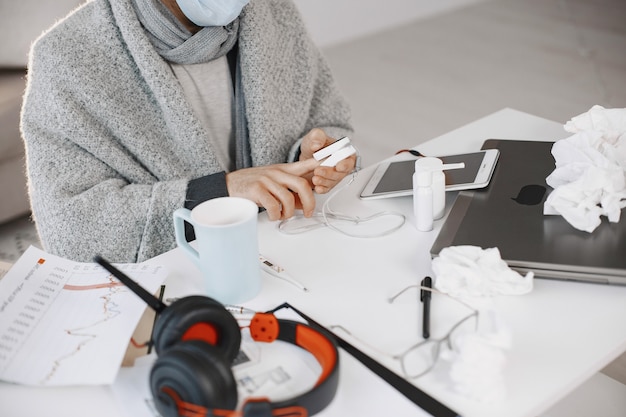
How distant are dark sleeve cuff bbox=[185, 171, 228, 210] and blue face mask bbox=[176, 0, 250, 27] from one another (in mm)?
272

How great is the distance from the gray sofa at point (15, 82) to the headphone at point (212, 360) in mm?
1670

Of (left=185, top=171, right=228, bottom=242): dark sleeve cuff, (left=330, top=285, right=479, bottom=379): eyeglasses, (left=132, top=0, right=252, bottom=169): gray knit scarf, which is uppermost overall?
(left=132, top=0, right=252, bottom=169): gray knit scarf

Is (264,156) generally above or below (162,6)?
below

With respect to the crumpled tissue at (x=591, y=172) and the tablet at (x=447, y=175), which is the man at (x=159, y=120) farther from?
the crumpled tissue at (x=591, y=172)

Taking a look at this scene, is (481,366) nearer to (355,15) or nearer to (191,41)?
(191,41)

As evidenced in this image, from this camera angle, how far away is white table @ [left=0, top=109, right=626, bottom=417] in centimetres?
69

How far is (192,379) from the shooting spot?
2.00ft

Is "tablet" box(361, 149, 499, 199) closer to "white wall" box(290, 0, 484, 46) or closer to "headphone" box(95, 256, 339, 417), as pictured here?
"headphone" box(95, 256, 339, 417)

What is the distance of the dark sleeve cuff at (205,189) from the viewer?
1062 millimetres

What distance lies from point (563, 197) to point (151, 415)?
21.8 inches

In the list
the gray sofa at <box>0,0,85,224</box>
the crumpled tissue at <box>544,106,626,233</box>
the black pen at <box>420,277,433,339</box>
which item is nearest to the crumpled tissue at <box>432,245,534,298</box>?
the black pen at <box>420,277,433,339</box>

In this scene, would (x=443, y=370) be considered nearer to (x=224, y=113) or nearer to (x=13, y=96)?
(x=224, y=113)

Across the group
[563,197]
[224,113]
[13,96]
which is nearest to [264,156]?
[224,113]

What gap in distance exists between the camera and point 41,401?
0.72m
